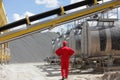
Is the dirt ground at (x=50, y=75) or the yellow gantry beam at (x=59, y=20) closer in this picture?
the yellow gantry beam at (x=59, y=20)

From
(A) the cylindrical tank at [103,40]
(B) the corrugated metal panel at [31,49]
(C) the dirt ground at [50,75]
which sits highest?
(B) the corrugated metal panel at [31,49]

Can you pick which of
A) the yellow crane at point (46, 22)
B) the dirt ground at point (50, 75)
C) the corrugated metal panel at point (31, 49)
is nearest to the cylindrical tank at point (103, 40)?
the dirt ground at point (50, 75)

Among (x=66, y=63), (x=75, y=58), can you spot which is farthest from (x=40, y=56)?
(x=66, y=63)

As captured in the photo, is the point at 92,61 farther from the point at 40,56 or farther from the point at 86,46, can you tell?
the point at 40,56

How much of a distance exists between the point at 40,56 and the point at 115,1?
1589 inches

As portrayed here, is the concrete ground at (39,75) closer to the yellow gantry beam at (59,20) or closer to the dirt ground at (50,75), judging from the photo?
the dirt ground at (50,75)

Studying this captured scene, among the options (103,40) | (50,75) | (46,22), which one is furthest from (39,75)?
(46,22)

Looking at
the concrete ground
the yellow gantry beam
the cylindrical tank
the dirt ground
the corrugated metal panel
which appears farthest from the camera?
the corrugated metal panel

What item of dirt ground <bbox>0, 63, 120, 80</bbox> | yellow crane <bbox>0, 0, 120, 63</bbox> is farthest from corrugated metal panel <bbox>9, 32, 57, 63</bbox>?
yellow crane <bbox>0, 0, 120, 63</bbox>

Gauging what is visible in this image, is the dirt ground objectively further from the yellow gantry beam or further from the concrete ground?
the yellow gantry beam

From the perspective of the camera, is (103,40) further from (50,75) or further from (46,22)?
(46,22)

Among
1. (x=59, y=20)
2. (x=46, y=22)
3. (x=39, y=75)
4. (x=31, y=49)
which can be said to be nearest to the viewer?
(x=46, y=22)

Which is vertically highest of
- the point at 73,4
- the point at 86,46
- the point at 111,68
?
the point at 73,4

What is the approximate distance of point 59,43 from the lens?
107ft
